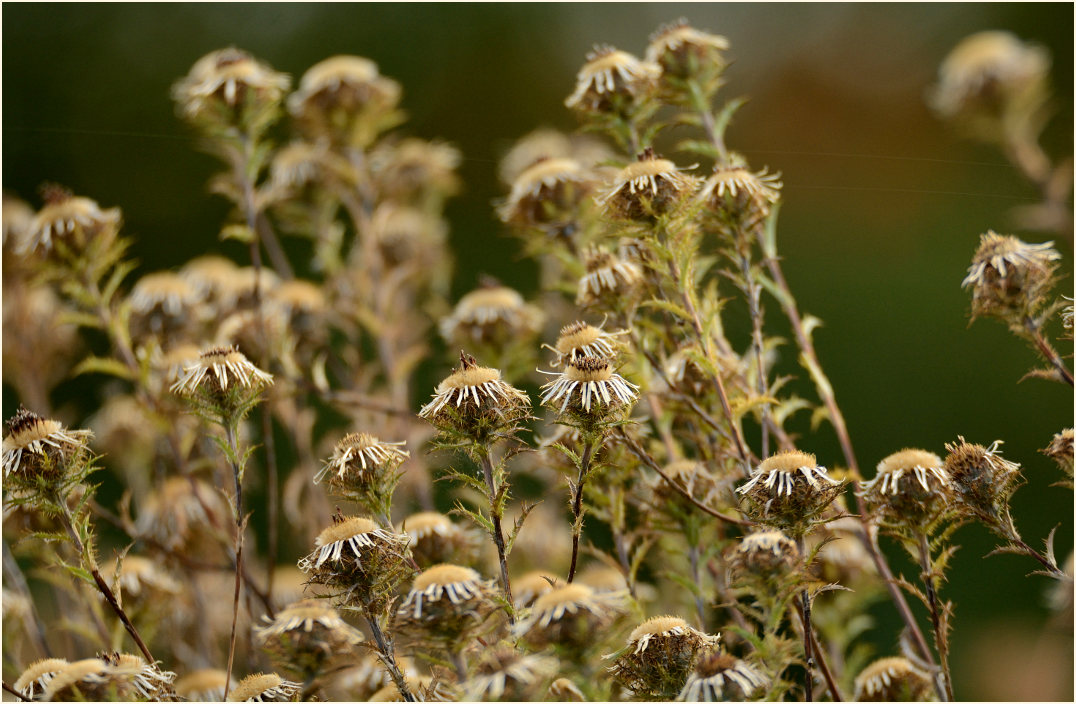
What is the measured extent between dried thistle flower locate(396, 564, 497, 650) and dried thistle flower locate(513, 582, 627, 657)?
3 cm

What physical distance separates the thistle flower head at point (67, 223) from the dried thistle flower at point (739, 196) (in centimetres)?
64

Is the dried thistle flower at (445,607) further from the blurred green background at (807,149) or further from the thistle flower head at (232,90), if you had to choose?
the thistle flower head at (232,90)

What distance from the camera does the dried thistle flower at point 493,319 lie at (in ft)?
3.43

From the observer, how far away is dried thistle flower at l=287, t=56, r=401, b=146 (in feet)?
3.86

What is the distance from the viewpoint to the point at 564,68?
2650 millimetres

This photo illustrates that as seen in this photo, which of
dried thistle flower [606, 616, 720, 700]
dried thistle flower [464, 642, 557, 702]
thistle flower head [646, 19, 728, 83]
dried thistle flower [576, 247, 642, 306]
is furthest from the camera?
thistle flower head [646, 19, 728, 83]

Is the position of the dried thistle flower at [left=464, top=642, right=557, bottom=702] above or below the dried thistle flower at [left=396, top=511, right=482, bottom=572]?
below

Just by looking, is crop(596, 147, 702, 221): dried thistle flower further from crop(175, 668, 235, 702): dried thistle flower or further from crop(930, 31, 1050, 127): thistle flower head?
crop(175, 668, 235, 702): dried thistle flower

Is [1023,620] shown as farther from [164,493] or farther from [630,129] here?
[164,493]

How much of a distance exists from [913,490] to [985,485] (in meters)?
0.05

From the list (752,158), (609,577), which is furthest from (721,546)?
(752,158)

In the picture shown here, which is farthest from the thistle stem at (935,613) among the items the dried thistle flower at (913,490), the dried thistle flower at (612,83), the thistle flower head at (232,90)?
the thistle flower head at (232,90)

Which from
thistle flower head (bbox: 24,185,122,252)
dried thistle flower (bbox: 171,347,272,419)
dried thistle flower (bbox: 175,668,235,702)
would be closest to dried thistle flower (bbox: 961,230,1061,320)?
dried thistle flower (bbox: 171,347,272,419)

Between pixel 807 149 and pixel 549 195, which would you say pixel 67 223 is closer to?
pixel 549 195
